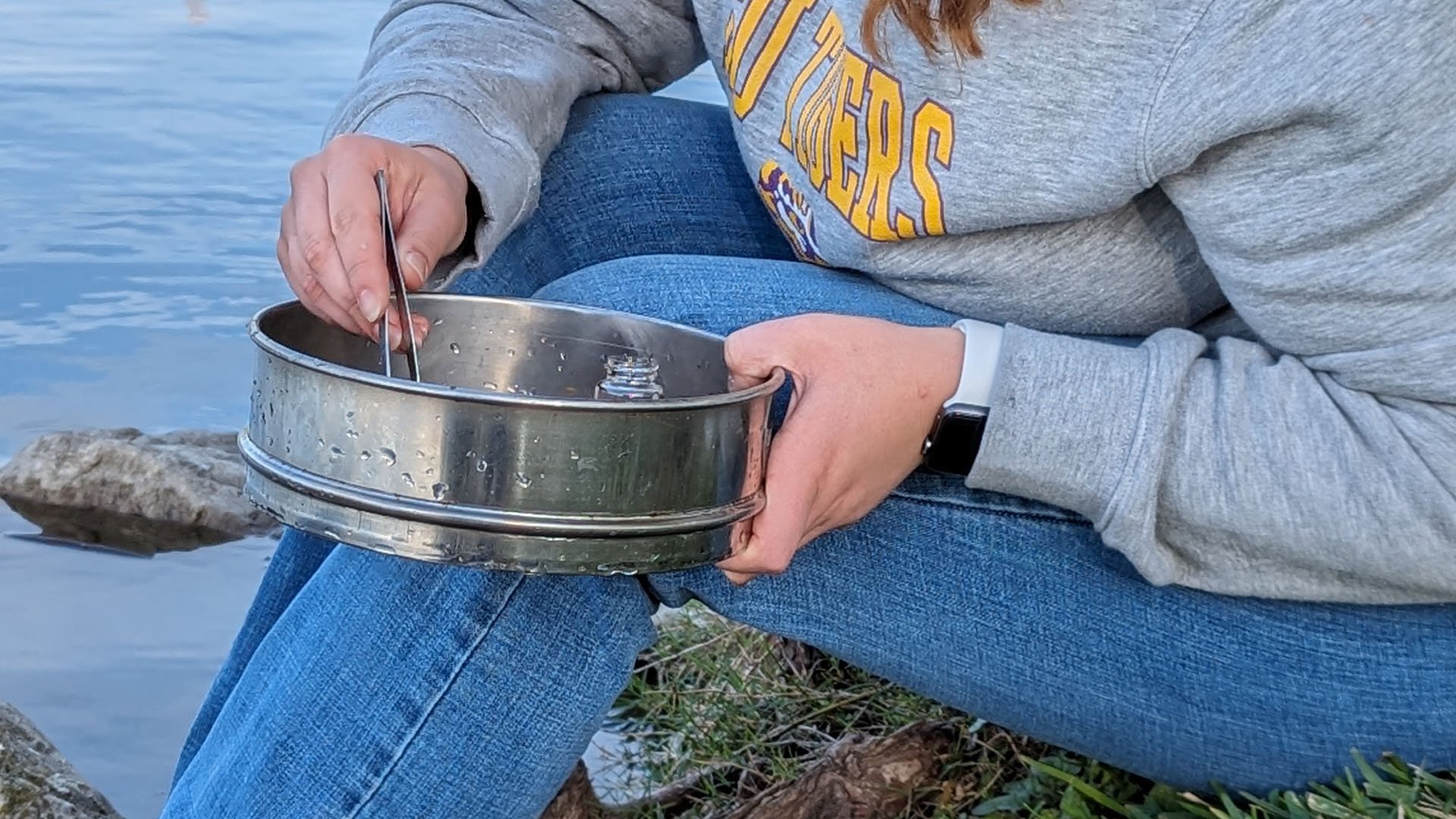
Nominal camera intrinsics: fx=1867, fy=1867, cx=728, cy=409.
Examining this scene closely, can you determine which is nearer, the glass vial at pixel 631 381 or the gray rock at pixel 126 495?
the glass vial at pixel 631 381

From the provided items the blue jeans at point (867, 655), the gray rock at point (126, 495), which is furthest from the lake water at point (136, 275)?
the blue jeans at point (867, 655)

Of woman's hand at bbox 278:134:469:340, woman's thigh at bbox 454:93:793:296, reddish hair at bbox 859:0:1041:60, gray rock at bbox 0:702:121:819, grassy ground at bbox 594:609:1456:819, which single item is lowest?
gray rock at bbox 0:702:121:819

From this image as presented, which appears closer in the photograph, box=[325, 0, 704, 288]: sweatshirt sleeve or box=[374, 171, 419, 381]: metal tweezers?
box=[374, 171, 419, 381]: metal tweezers

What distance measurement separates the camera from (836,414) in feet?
3.75

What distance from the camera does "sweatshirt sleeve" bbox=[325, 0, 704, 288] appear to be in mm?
1456

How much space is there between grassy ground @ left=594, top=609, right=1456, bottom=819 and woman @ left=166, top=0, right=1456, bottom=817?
38 millimetres

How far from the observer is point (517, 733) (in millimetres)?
1218

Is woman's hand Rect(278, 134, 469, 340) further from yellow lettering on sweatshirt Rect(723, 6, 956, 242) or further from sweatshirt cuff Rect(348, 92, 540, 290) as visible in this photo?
yellow lettering on sweatshirt Rect(723, 6, 956, 242)

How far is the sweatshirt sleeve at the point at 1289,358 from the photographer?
107cm

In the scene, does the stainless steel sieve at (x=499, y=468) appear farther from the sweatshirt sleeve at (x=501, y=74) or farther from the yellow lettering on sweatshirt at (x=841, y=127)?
the sweatshirt sleeve at (x=501, y=74)

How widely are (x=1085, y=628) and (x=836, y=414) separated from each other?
243 mm

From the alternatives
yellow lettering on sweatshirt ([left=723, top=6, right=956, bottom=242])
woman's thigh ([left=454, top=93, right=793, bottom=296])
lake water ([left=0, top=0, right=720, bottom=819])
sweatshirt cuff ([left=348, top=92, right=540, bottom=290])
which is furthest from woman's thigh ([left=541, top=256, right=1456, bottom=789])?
lake water ([left=0, top=0, right=720, bottom=819])

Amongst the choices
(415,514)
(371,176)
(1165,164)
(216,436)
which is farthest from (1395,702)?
(216,436)

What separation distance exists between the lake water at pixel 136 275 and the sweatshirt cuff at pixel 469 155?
110cm
